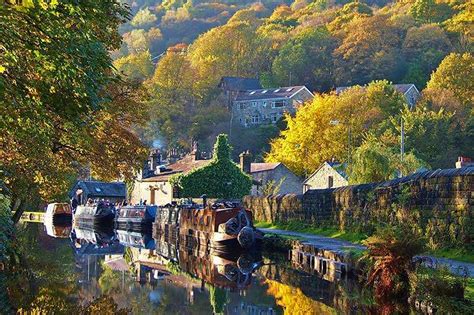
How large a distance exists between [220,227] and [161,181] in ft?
99.1

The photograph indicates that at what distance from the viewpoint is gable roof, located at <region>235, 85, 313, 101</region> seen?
9775 cm

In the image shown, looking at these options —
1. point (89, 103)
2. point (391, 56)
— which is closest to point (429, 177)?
point (89, 103)

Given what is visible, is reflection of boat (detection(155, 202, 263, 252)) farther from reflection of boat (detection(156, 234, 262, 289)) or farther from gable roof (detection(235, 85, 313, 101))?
gable roof (detection(235, 85, 313, 101))

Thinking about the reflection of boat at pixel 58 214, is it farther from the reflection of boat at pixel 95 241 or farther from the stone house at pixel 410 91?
the stone house at pixel 410 91

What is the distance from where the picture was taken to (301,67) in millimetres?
105562

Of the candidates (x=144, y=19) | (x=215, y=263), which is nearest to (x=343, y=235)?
(x=215, y=263)

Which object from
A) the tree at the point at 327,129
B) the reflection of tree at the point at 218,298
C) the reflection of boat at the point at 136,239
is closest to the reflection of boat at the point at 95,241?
the reflection of boat at the point at 136,239

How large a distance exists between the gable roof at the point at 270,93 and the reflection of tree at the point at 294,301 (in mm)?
75211

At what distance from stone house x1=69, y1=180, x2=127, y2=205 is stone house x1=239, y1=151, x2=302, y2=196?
2471 centimetres

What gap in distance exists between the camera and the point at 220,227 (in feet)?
121

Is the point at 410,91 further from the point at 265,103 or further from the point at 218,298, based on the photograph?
the point at 218,298

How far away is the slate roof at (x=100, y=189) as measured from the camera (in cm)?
8425

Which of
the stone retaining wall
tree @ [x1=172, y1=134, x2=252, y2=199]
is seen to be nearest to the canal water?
the stone retaining wall

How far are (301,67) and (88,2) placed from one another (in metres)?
95.7
